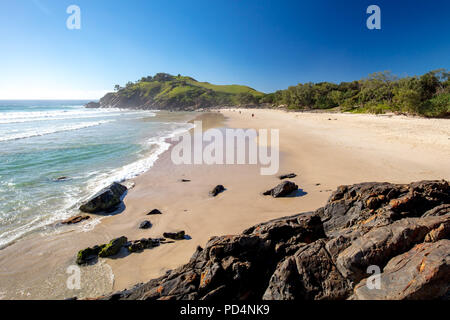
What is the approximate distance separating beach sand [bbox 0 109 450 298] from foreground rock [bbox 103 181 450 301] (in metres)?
2.80

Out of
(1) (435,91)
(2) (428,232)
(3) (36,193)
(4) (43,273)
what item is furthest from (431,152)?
(1) (435,91)

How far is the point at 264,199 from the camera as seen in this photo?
1002cm

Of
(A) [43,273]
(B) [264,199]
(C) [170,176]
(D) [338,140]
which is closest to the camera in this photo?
(A) [43,273]

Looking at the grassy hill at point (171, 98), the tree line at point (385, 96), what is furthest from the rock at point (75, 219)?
the grassy hill at point (171, 98)

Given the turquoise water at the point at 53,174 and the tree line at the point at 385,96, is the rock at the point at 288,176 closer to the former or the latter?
the turquoise water at the point at 53,174

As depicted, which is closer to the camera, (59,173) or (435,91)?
(59,173)

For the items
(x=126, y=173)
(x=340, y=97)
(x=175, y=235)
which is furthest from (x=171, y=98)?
(x=175, y=235)

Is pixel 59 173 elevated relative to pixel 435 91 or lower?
lower

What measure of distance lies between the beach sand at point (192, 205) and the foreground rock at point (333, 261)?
9.20 feet

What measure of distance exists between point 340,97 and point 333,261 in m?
80.5

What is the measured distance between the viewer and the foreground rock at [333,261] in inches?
115

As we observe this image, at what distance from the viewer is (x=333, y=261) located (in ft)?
11.9
